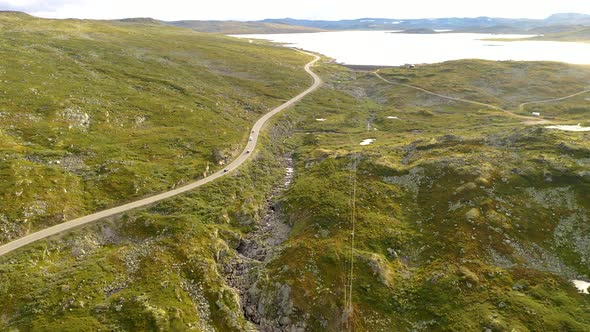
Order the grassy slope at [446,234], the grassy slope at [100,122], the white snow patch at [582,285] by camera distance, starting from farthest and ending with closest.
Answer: the grassy slope at [100,122]
the white snow patch at [582,285]
the grassy slope at [446,234]

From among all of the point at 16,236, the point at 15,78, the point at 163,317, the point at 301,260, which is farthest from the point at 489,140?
the point at 15,78

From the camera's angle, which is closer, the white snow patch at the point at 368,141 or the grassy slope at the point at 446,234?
the grassy slope at the point at 446,234

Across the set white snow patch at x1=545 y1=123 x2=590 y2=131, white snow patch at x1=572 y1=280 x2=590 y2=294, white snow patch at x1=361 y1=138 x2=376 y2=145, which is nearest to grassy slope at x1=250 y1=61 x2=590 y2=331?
white snow patch at x1=572 y1=280 x2=590 y2=294

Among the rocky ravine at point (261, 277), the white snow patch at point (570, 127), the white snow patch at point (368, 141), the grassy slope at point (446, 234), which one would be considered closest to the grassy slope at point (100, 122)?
the rocky ravine at point (261, 277)

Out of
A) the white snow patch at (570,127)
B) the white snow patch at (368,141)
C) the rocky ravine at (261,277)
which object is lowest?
the rocky ravine at (261,277)

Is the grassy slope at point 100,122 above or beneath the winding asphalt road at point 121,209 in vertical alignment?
above

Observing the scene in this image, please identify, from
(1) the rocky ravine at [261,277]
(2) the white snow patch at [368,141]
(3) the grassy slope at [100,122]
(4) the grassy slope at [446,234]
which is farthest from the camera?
(2) the white snow patch at [368,141]

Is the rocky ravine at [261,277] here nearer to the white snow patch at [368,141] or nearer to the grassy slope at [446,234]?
the grassy slope at [446,234]
